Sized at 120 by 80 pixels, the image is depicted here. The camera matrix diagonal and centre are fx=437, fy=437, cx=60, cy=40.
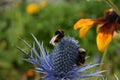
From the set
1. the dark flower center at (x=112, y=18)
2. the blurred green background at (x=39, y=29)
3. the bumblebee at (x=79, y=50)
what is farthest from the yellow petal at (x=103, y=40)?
the blurred green background at (x=39, y=29)

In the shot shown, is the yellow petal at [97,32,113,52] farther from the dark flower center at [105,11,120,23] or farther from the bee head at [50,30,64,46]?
the bee head at [50,30,64,46]

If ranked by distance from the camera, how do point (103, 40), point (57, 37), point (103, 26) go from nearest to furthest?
point (57, 37)
point (103, 40)
point (103, 26)

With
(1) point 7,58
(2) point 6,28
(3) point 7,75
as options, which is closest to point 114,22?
(3) point 7,75

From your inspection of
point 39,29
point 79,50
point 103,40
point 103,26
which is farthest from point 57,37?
point 39,29

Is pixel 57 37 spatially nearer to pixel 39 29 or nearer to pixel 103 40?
pixel 103 40

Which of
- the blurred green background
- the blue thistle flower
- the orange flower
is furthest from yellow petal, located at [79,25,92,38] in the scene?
the blurred green background

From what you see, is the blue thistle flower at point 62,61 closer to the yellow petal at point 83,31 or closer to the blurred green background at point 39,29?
the yellow petal at point 83,31
